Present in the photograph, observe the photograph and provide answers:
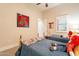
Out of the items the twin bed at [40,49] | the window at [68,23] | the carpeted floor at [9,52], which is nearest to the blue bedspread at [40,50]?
the twin bed at [40,49]

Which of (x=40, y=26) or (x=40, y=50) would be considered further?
(x=40, y=26)

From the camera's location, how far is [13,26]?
3.88 ft

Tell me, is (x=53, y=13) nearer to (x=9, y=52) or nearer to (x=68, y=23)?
(x=68, y=23)

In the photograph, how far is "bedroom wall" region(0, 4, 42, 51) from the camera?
45.9 inches

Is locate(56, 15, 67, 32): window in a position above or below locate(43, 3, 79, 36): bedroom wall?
below

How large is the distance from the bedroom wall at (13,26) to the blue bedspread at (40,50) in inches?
5.3

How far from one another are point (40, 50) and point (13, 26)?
1.44 ft

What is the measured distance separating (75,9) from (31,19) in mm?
535

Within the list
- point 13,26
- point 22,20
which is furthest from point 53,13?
point 13,26

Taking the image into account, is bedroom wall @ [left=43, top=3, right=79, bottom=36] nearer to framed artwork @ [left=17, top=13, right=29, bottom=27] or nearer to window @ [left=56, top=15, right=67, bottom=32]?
window @ [left=56, top=15, right=67, bottom=32]

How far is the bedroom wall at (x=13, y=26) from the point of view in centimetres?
117

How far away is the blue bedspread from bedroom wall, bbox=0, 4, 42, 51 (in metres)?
0.14

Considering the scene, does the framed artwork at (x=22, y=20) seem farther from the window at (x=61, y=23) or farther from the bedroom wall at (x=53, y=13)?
the window at (x=61, y=23)

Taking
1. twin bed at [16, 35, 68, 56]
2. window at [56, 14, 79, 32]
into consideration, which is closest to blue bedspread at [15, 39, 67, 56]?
twin bed at [16, 35, 68, 56]
